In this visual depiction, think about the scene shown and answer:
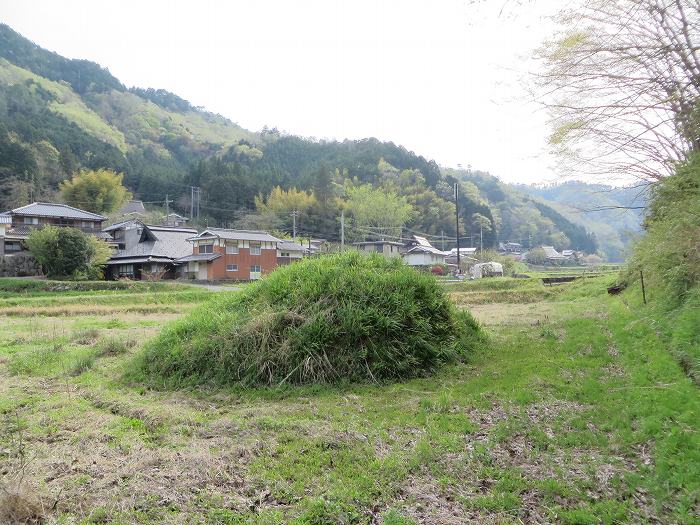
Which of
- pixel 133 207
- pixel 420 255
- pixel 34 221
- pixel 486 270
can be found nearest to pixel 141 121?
pixel 133 207

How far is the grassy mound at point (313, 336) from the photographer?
7176 mm

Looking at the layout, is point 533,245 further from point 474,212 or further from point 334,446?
point 334,446

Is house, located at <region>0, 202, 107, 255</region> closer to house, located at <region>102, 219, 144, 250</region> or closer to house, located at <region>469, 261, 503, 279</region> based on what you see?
house, located at <region>102, 219, 144, 250</region>

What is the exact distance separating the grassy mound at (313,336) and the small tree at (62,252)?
Result: 29439 millimetres

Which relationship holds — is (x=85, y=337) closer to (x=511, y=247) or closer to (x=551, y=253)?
(x=551, y=253)

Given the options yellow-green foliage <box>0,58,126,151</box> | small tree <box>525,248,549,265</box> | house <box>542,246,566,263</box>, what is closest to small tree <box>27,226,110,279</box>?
yellow-green foliage <box>0,58,126,151</box>

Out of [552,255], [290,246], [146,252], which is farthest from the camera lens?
[552,255]

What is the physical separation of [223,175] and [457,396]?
61.8m

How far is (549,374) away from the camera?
6988 mm

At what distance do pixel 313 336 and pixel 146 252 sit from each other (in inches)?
1510

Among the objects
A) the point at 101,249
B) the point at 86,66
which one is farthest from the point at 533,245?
the point at 86,66

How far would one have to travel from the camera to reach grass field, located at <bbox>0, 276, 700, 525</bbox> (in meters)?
3.36

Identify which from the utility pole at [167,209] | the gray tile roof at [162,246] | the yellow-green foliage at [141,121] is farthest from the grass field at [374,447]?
the yellow-green foliage at [141,121]

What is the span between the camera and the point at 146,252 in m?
41.3
